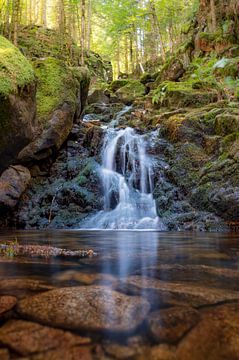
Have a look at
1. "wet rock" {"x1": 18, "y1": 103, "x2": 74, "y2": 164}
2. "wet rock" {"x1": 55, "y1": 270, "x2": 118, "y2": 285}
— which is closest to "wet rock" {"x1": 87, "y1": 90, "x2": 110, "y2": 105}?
"wet rock" {"x1": 18, "y1": 103, "x2": 74, "y2": 164}

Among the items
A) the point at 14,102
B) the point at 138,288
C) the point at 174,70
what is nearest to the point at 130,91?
the point at 174,70

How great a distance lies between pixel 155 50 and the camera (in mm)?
27234

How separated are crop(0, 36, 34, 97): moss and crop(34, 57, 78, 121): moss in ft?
13.7

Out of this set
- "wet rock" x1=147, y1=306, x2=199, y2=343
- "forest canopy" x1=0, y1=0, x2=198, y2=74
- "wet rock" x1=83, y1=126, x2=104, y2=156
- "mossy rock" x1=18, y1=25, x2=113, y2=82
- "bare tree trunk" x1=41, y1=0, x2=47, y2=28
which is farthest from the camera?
"bare tree trunk" x1=41, y1=0, x2=47, y2=28

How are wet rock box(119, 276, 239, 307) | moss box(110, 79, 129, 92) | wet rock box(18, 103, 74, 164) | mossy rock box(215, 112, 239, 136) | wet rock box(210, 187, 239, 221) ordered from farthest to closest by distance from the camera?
1. moss box(110, 79, 129, 92)
2. wet rock box(18, 103, 74, 164)
3. mossy rock box(215, 112, 239, 136)
4. wet rock box(210, 187, 239, 221)
5. wet rock box(119, 276, 239, 307)

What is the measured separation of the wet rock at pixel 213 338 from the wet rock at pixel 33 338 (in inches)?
18.0

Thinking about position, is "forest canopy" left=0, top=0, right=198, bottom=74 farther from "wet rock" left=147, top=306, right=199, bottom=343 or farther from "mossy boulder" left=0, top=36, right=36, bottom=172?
"wet rock" left=147, top=306, right=199, bottom=343

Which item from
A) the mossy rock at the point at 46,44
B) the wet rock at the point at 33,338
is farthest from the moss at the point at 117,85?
the wet rock at the point at 33,338

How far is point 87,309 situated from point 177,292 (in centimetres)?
67

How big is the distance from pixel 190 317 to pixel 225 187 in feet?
Answer: 23.9

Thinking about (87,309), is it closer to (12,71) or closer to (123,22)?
(12,71)

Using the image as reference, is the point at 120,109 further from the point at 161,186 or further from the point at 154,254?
the point at 154,254

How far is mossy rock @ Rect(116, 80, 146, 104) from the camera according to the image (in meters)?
19.8

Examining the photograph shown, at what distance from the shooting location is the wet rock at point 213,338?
130 cm
